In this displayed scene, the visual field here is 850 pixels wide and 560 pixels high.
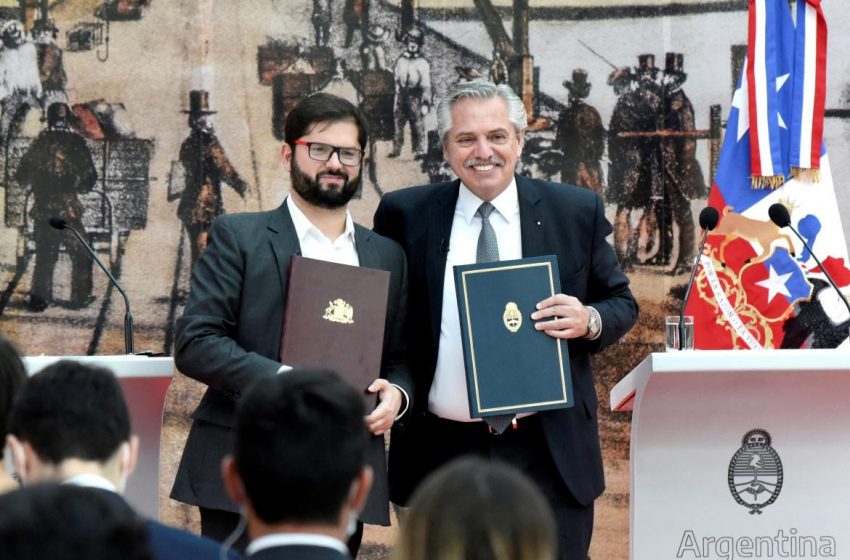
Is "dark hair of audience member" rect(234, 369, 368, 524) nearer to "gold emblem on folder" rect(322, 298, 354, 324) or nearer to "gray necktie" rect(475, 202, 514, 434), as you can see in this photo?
"gold emblem on folder" rect(322, 298, 354, 324)

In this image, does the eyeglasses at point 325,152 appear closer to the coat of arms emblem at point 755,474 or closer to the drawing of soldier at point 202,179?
the coat of arms emblem at point 755,474

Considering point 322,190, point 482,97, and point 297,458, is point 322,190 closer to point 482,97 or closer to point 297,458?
point 482,97

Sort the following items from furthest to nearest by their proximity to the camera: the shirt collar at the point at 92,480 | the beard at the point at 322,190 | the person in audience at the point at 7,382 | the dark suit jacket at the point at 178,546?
the beard at the point at 322,190 < the person in audience at the point at 7,382 < the shirt collar at the point at 92,480 < the dark suit jacket at the point at 178,546

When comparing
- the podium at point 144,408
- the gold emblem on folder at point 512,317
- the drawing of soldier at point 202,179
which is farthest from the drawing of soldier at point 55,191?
the gold emblem on folder at point 512,317

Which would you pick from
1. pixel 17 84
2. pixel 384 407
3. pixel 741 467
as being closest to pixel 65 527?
pixel 384 407

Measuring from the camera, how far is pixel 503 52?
6863 millimetres

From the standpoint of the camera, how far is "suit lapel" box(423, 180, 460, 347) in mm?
4301

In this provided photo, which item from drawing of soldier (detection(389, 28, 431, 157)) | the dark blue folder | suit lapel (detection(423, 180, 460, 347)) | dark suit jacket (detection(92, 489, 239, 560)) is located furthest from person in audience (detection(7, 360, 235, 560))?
drawing of soldier (detection(389, 28, 431, 157))

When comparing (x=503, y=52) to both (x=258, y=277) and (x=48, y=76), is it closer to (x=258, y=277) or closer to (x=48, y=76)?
(x=48, y=76)

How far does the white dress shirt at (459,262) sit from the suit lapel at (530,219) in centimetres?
3

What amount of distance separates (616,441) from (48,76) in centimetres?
358

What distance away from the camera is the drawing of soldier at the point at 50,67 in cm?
682

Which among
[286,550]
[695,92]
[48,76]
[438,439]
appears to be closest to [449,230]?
[438,439]

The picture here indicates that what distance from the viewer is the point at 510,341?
4.09m
